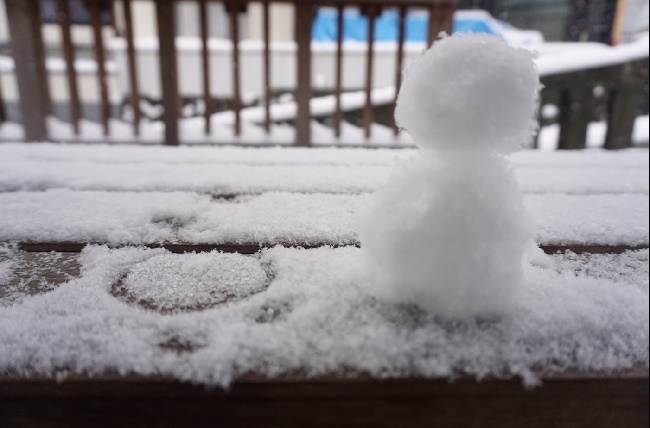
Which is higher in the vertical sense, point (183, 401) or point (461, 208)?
point (461, 208)

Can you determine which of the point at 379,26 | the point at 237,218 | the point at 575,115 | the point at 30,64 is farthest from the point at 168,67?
the point at 379,26

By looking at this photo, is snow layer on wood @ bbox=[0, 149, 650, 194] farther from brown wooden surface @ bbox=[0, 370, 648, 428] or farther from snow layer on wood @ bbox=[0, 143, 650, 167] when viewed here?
brown wooden surface @ bbox=[0, 370, 648, 428]

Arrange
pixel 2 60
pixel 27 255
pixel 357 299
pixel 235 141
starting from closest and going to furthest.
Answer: pixel 357 299
pixel 27 255
pixel 235 141
pixel 2 60

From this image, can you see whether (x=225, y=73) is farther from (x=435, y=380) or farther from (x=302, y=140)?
(x=435, y=380)

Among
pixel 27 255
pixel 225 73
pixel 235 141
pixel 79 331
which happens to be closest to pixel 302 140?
pixel 235 141

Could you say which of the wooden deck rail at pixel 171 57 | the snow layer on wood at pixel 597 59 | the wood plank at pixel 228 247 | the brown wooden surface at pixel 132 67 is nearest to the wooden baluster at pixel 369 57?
the wooden deck rail at pixel 171 57

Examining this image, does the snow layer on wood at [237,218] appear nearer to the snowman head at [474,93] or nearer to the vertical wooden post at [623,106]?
the snowman head at [474,93]

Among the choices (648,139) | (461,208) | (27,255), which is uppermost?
(461,208)

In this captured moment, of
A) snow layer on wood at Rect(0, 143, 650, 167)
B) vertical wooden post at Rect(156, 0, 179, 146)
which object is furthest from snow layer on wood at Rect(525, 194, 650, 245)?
vertical wooden post at Rect(156, 0, 179, 146)
